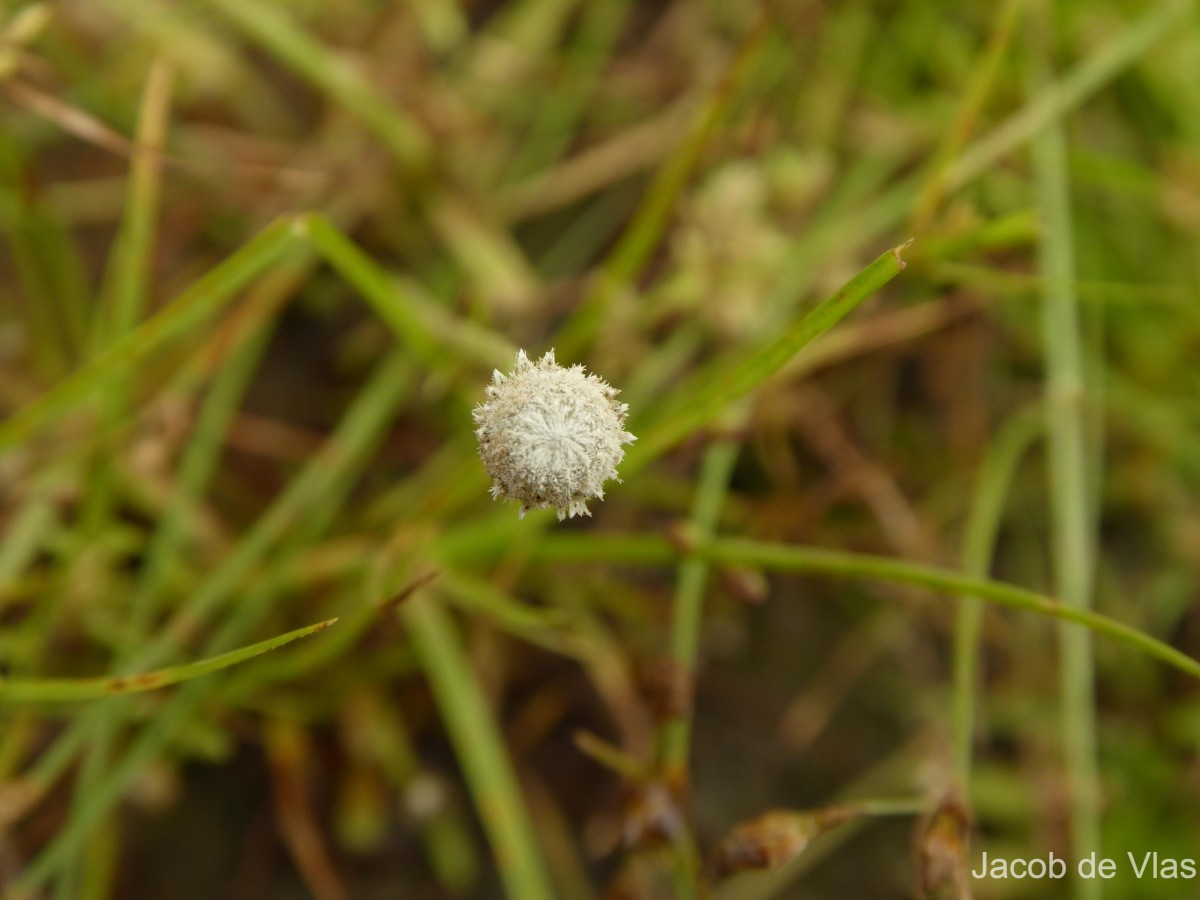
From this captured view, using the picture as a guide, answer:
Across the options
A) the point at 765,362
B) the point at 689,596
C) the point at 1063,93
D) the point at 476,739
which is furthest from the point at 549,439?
the point at 1063,93

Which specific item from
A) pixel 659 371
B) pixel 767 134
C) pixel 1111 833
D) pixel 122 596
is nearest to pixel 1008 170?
pixel 767 134

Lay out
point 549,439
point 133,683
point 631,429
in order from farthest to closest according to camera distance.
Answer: point 631,429
point 133,683
point 549,439

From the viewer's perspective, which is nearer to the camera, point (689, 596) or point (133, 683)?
point (133, 683)

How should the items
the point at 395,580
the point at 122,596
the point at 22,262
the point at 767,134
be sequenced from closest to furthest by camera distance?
1. the point at 395,580
2. the point at 122,596
3. the point at 22,262
4. the point at 767,134

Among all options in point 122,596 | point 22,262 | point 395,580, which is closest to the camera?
point 395,580

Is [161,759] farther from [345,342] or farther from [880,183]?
[880,183]

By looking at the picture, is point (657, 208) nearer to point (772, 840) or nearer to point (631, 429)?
point (631, 429)

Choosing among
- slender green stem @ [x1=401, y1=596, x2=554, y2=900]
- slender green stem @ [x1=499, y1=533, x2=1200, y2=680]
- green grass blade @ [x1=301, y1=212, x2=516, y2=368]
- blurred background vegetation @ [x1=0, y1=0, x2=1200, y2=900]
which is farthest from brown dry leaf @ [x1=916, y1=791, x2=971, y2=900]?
green grass blade @ [x1=301, y1=212, x2=516, y2=368]
